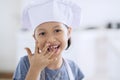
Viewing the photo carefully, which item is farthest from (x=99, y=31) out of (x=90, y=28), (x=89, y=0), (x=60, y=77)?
(x=60, y=77)

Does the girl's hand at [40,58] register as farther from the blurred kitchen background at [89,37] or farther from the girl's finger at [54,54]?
the blurred kitchen background at [89,37]

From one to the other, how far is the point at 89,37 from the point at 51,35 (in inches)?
54.6

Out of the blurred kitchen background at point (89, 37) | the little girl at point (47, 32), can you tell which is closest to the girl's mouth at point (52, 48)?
the little girl at point (47, 32)

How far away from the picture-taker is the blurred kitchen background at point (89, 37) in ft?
6.00

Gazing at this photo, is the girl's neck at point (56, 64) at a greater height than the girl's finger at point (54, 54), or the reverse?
the girl's finger at point (54, 54)

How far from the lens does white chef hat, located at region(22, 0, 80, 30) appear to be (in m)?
0.52

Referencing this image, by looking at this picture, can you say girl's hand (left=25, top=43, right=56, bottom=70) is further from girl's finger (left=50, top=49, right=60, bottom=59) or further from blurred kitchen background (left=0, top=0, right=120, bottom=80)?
blurred kitchen background (left=0, top=0, right=120, bottom=80)

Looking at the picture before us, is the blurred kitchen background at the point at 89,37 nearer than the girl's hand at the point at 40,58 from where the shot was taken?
No

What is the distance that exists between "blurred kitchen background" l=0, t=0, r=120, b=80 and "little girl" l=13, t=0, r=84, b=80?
120 cm

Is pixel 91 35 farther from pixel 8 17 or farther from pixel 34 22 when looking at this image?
pixel 34 22

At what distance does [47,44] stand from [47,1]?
10cm

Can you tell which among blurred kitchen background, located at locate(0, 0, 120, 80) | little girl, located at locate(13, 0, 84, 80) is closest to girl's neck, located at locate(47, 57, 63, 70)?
little girl, located at locate(13, 0, 84, 80)

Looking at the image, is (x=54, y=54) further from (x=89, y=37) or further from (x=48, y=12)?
(x=89, y=37)

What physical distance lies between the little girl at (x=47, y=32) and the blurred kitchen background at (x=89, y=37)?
1202mm
